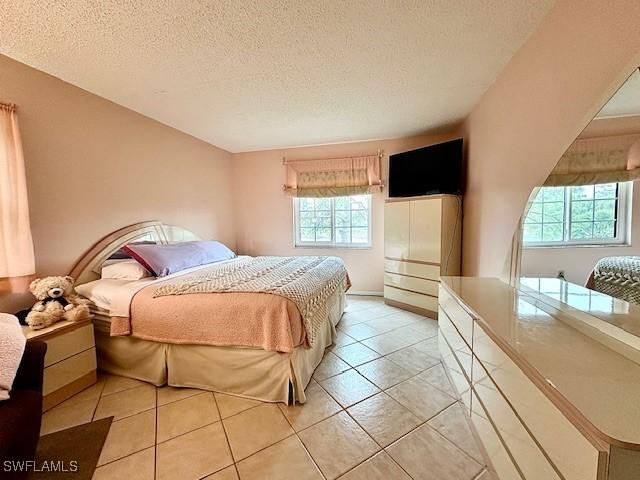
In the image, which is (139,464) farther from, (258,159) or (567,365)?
(258,159)

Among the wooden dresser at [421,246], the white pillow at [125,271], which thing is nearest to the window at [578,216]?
the wooden dresser at [421,246]

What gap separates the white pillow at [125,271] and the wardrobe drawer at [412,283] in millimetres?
2851

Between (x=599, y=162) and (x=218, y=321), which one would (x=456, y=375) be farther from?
(x=218, y=321)

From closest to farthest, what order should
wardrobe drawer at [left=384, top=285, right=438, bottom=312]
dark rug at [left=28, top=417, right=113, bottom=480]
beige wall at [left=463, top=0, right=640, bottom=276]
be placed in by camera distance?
1. beige wall at [left=463, top=0, right=640, bottom=276]
2. dark rug at [left=28, top=417, right=113, bottom=480]
3. wardrobe drawer at [left=384, top=285, right=438, bottom=312]

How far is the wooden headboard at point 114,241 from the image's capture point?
93.3 inches

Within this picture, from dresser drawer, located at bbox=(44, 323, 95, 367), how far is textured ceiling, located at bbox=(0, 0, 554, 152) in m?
1.92

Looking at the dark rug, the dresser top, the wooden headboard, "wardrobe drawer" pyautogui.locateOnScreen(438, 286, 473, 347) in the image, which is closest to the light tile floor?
the dark rug

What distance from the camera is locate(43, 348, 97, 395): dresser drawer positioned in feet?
5.74

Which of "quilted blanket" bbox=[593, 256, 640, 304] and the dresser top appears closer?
the dresser top

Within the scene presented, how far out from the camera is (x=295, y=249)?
454cm

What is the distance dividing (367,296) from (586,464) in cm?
364

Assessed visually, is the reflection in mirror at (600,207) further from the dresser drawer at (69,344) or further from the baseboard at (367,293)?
the dresser drawer at (69,344)

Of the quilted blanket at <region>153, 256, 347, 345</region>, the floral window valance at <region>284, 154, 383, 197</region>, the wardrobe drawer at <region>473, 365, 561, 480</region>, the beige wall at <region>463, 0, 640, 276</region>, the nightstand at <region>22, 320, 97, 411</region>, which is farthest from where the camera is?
the floral window valance at <region>284, 154, 383, 197</region>

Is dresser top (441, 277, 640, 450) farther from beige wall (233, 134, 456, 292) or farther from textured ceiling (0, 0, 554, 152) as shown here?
beige wall (233, 134, 456, 292)
